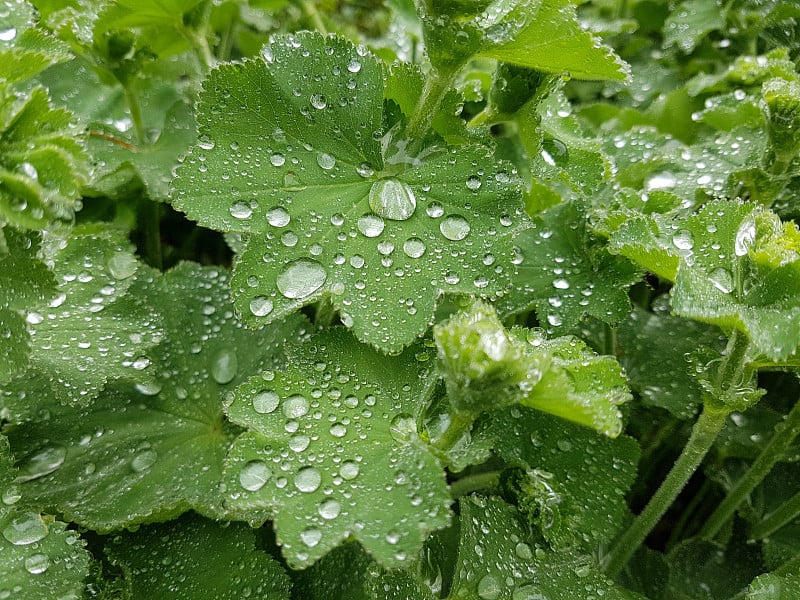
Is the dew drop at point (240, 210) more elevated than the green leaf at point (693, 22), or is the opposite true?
the green leaf at point (693, 22)

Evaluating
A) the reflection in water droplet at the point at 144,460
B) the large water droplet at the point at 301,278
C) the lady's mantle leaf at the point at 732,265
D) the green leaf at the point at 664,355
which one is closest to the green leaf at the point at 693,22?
the green leaf at the point at 664,355

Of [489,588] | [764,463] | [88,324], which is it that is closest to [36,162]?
[88,324]

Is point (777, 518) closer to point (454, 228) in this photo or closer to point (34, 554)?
point (454, 228)

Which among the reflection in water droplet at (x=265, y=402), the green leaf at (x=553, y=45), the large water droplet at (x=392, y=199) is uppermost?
the green leaf at (x=553, y=45)

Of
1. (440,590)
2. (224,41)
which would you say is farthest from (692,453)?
(224,41)

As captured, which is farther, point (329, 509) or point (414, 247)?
point (414, 247)

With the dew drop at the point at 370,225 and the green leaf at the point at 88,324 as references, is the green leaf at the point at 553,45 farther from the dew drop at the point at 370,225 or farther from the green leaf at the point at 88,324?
the green leaf at the point at 88,324

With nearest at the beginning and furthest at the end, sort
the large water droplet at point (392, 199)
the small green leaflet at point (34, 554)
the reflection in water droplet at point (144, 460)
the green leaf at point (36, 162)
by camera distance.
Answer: the green leaf at point (36, 162) < the small green leaflet at point (34, 554) < the large water droplet at point (392, 199) < the reflection in water droplet at point (144, 460)
